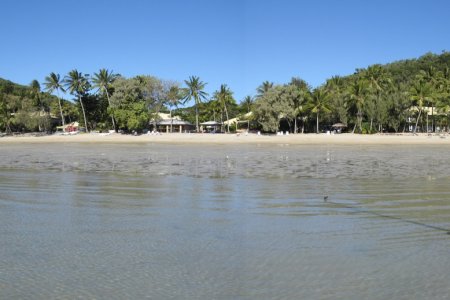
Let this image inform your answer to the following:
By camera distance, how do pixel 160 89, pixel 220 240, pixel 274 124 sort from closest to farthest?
pixel 220 240, pixel 274 124, pixel 160 89

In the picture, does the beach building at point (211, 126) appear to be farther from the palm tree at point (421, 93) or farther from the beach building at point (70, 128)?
the palm tree at point (421, 93)

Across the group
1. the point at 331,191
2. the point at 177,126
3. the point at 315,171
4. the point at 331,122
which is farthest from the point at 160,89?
the point at 331,191

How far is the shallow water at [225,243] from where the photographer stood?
5.23 meters

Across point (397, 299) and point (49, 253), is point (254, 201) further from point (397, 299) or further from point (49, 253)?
point (397, 299)

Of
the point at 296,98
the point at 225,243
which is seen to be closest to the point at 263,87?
the point at 296,98

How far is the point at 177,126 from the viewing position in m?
89.8

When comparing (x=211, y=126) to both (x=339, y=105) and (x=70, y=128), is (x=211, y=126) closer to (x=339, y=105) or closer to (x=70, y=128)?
(x=70, y=128)

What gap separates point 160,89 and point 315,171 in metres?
57.5

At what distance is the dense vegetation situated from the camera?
6781 cm

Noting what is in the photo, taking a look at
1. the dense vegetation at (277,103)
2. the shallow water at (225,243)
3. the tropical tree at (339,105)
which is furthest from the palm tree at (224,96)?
the shallow water at (225,243)

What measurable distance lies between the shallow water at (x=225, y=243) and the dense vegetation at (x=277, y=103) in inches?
2215

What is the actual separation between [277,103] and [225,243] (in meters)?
61.4

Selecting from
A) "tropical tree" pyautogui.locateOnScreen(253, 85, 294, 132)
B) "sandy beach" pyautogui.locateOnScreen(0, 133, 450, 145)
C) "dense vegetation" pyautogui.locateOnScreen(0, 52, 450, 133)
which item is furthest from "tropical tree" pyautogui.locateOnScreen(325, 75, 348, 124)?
"sandy beach" pyautogui.locateOnScreen(0, 133, 450, 145)

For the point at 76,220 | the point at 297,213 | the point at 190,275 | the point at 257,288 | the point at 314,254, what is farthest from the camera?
the point at 297,213
